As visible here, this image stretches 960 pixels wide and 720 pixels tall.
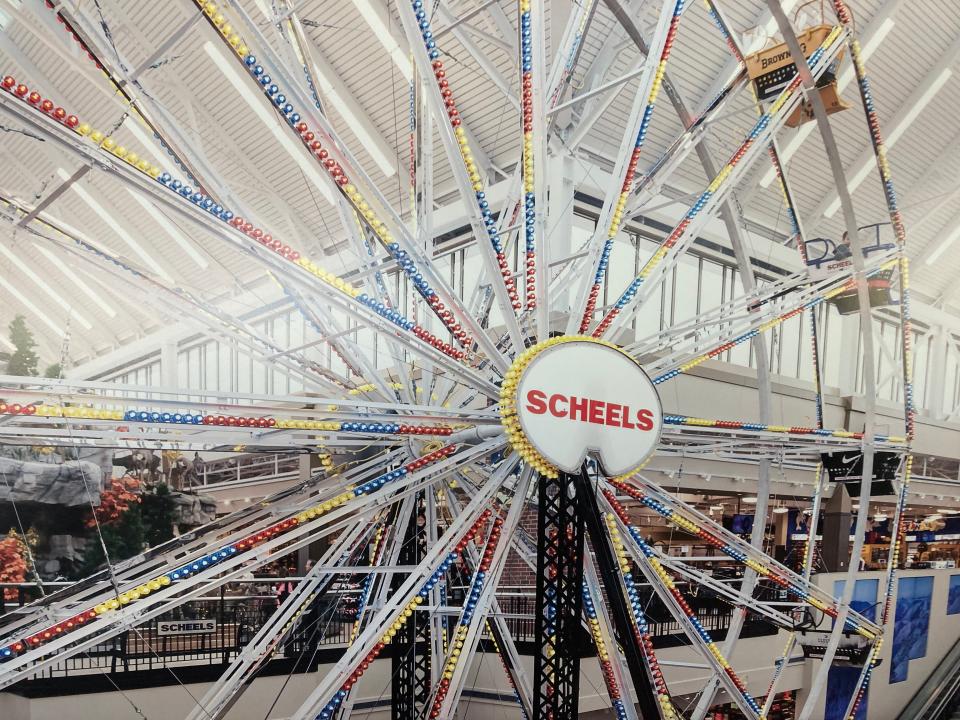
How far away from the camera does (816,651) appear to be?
13.0m

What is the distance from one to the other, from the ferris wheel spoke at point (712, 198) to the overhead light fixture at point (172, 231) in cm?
1670

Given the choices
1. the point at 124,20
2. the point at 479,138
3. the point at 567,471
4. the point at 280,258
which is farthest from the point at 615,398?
the point at 124,20

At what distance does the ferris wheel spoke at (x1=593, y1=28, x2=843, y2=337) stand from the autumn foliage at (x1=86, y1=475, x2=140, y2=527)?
1554 cm

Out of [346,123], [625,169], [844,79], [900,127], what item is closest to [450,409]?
[625,169]

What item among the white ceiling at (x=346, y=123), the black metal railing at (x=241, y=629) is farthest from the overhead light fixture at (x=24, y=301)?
the black metal railing at (x=241, y=629)

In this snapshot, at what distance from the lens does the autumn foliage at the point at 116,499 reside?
21.5m

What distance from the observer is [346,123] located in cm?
2195

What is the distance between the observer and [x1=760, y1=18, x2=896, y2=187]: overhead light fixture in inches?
832

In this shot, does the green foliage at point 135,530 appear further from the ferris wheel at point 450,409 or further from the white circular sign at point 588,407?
the white circular sign at point 588,407

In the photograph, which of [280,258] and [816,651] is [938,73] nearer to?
[816,651]

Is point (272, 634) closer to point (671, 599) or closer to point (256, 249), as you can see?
point (671, 599)

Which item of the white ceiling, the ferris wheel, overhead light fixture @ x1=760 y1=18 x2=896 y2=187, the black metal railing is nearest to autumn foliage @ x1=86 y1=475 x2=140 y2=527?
the black metal railing

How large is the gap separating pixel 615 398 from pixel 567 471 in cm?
92

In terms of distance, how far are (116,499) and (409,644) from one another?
12.6 meters
